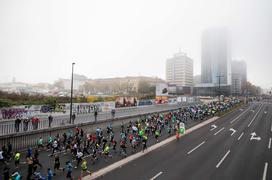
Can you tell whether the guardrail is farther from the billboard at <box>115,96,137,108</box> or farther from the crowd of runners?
the billboard at <box>115,96,137,108</box>

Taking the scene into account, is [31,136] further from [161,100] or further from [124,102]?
[161,100]

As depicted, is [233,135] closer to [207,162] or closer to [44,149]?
[207,162]

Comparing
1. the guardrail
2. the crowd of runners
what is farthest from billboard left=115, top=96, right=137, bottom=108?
the crowd of runners

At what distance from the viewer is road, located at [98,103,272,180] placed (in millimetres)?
14523

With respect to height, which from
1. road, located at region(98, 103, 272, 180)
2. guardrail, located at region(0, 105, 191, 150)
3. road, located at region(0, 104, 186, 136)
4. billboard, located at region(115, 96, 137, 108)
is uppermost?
billboard, located at region(115, 96, 137, 108)

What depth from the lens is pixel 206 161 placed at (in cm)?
1758

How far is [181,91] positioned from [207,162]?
117622 mm

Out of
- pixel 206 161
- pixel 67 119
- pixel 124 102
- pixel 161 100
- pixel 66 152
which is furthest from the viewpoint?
pixel 161 100

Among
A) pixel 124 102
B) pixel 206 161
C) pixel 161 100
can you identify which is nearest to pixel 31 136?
pixel 206 161

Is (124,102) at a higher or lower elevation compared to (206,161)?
higher

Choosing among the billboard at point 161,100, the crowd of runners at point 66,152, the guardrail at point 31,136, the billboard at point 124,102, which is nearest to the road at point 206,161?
the crowd of runners at point 66,152

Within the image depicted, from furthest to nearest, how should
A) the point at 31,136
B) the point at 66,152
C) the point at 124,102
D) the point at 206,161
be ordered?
the point at 124,102 < the point at 31,136 < the point at 66,152 < the point at 206,161

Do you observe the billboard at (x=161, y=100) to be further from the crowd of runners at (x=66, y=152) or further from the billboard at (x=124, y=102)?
the crowd of runners at (x=66, y=152)

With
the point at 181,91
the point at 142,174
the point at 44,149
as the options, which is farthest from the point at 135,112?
the point at 181,91
